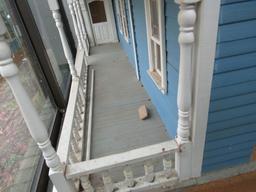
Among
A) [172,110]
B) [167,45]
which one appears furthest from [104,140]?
[167,45]

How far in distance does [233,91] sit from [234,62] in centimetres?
22

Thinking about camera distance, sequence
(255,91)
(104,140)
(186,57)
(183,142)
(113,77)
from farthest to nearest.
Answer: (113,77)
(104,140)
(183,142)
(255,91)
(186,57)

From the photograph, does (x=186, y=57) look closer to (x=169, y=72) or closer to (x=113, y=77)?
(x=169, y=72)

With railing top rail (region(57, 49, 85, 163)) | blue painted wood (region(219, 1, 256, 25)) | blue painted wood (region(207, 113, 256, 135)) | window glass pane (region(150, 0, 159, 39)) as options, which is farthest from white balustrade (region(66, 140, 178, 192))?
window glass pane (region(150, 0, 159, 39))

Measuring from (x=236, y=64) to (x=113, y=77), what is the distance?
9.65ft

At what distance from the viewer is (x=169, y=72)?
70.6 inches

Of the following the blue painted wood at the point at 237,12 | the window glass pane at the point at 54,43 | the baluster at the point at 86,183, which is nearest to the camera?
the blue painted wood at the point at 237,12

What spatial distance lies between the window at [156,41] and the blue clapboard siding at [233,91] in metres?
0.69

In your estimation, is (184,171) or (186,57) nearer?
(186,57)

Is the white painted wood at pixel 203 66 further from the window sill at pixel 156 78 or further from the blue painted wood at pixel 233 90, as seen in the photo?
the window sill at pixel 156 78

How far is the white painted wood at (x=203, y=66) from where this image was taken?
0.97 metres

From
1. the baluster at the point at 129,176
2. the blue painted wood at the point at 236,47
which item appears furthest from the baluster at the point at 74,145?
the blue painted wood at the point at 236,47

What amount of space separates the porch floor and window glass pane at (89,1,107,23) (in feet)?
9.92

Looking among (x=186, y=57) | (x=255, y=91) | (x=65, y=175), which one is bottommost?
(x=65, y=175)
